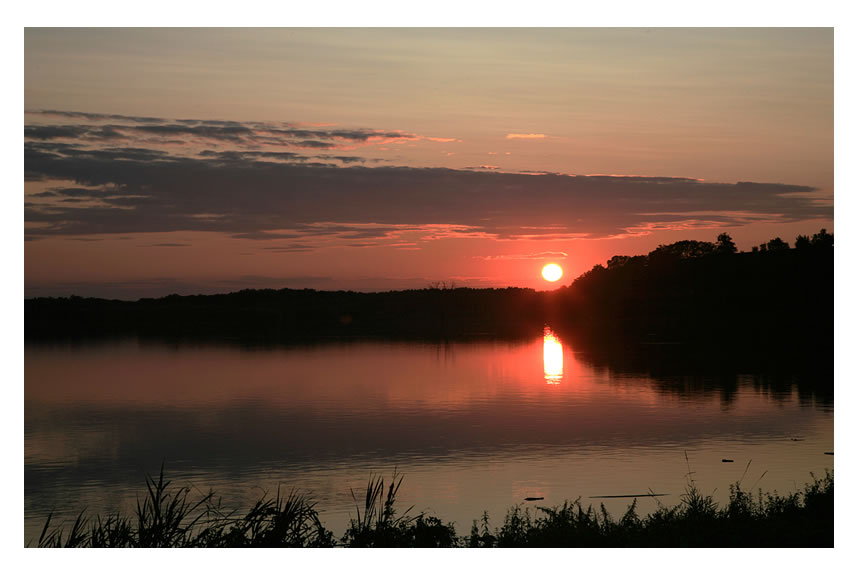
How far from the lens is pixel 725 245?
11481 centimetres

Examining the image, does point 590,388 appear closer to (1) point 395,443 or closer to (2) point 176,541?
(1) point 395,443

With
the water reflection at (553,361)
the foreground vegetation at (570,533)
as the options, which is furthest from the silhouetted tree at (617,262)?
the foreground vegetation at (570,533)

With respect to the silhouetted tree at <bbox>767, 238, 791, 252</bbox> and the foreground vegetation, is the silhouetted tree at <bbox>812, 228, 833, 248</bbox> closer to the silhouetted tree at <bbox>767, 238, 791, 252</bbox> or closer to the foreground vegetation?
the silhouetted tree at <bbox>767, 238, 791, 252</bbox>

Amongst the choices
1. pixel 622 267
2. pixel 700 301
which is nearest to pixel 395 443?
pixel 700 301

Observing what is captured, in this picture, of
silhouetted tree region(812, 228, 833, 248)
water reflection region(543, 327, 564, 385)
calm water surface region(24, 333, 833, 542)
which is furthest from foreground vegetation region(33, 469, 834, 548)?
silhouetted tree region(812, 228, 833, 248)

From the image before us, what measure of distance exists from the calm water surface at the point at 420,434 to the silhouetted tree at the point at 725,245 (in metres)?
62.2

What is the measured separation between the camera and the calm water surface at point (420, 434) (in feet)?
74.2

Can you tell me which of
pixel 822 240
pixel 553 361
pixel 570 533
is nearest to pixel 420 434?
pixel 570 533

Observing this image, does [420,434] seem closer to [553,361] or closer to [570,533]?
[570,533]

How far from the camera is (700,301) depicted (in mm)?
107312

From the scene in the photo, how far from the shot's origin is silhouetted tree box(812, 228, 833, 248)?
327 ft

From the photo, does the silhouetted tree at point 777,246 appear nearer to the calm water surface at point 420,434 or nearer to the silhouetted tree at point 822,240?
the silhouetted tree at point 822,240

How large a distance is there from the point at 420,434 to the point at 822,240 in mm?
81904

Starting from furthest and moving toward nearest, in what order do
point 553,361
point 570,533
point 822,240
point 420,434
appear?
point 822,240, point 553,361, point 420,434, point 570,533
